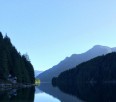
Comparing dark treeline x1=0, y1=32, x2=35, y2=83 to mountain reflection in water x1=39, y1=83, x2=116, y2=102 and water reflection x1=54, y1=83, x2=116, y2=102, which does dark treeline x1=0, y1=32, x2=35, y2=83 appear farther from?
water reflection x1=54, y1=83, x2=116, y2=102

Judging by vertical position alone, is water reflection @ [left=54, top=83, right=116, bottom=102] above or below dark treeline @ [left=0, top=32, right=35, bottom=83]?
below

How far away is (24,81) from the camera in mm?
150625

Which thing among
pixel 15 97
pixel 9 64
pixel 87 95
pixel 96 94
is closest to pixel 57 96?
pixel 87 95

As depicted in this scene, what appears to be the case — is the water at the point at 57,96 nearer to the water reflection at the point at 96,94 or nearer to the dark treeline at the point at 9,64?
the water reflection at the point at 96,94

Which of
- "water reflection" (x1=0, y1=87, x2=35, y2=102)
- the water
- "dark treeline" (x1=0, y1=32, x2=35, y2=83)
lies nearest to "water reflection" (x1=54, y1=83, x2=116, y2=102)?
the water

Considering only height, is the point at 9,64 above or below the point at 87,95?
above

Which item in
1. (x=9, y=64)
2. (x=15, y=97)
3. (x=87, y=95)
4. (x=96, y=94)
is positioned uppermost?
(x=9, y=64)

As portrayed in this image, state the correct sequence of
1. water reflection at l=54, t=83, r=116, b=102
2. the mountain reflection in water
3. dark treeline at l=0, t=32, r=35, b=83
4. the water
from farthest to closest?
dark treeline at l=0, t=32, r=35, b=83, the mountain reflection in water, water reflection at l=54, t=83, r=116, b=102, the water

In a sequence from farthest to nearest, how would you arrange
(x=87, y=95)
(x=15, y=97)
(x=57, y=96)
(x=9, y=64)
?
1. (x=9, y=64)
2. (x=57, y=96)
3. (x=87, y=95)
4. (x=15, y=97)

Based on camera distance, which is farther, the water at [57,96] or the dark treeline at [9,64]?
the dark treeline at [9,64]

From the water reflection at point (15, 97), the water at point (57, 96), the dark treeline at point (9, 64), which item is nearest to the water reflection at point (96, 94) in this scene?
the water at point (57, 96)

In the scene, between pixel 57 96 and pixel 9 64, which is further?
pixel 9 64

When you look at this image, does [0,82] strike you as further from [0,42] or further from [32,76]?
[32,76]

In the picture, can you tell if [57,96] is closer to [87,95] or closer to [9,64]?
[87,95]
